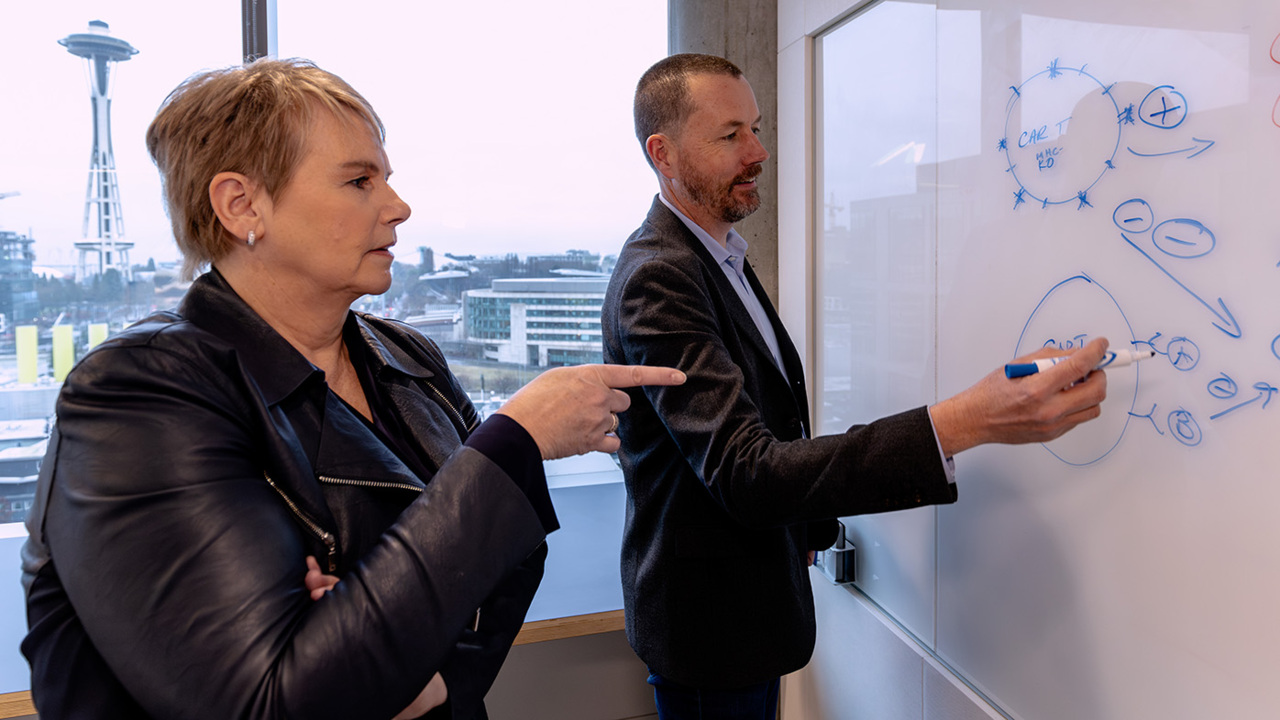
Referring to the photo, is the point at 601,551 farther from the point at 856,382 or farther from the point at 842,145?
the point at 842,145

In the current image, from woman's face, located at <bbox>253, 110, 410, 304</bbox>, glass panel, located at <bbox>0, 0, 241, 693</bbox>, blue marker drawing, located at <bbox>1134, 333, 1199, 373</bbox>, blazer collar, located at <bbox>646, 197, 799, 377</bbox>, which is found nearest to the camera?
woman's face, located at <bbox>253, 110, 410, 304</bbox>

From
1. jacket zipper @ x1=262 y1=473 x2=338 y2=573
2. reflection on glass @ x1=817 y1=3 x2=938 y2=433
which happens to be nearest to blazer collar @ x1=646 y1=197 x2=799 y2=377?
reflection on glass @ x1=817 y1=3 x2=938 y2=433

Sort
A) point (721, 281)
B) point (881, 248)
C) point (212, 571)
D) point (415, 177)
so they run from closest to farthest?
point (212, 571), point (721, 281), point (881, 248), point (415, 177)

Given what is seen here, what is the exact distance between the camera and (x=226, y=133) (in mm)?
907

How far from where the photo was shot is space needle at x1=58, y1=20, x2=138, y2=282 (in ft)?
6.98

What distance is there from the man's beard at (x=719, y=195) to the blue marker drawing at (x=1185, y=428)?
84cm

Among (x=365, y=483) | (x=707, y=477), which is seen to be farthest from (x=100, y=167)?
(x=707, y=477)

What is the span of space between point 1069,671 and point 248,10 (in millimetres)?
2573

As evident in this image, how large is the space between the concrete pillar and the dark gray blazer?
32.5 inches

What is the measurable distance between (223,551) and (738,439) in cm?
76

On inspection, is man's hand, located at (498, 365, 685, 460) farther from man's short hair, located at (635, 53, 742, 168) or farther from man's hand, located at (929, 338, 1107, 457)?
man's short hair, located at (635, 53, 742, 168)

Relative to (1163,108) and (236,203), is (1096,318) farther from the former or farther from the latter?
(236,203)

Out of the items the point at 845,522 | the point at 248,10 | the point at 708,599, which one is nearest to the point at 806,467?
the point at 708,599

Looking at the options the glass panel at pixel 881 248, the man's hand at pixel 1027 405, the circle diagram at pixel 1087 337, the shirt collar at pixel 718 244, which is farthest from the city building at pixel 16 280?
the circle diagram at pixel 1087 337
